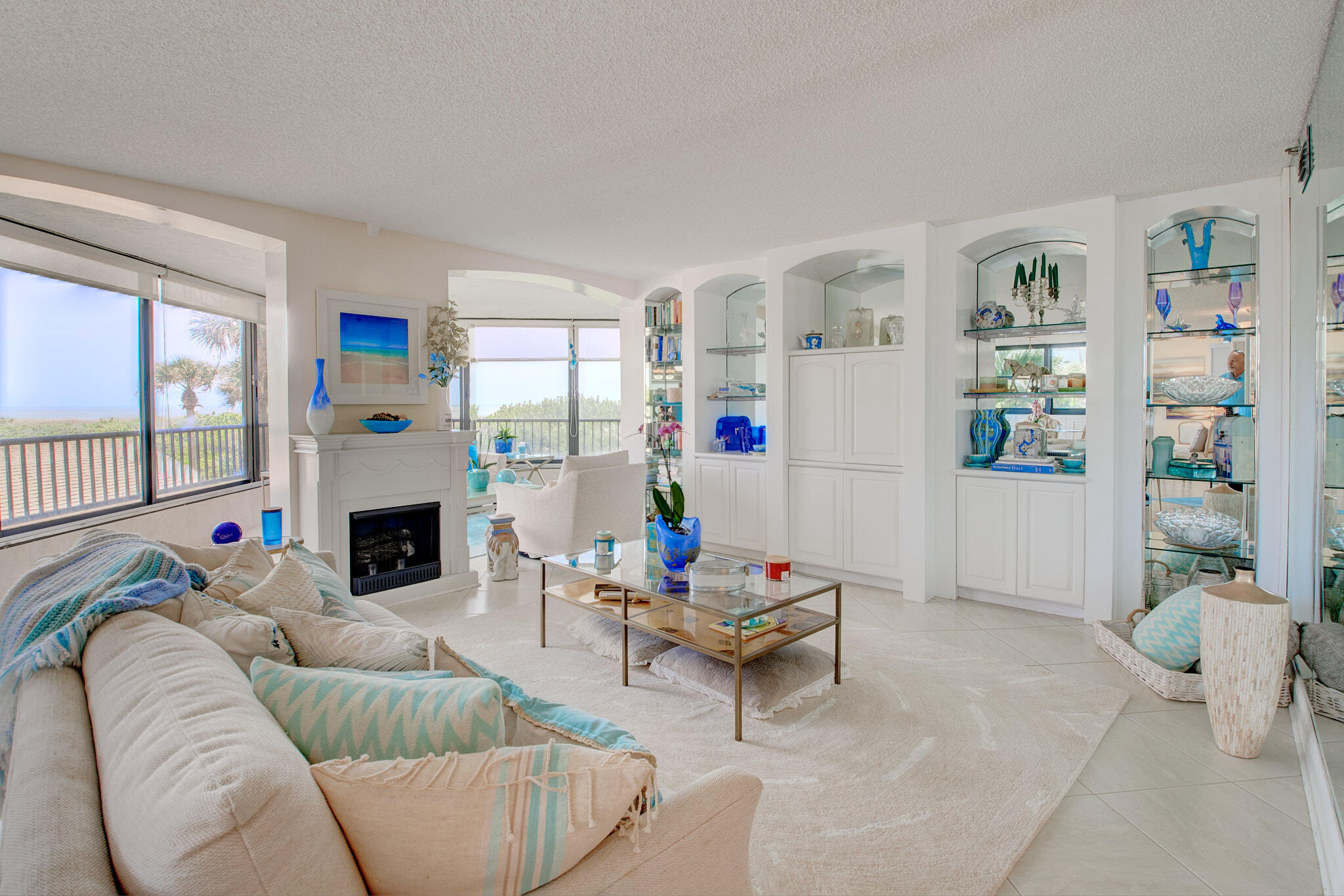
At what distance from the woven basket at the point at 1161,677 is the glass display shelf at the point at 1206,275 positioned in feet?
6.46

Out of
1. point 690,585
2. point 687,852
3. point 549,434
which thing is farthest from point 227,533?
point 549,434

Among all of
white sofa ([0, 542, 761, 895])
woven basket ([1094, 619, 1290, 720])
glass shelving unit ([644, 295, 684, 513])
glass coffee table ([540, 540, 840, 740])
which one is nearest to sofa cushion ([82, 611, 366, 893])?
white sofa ([0, 542, 761, 895])

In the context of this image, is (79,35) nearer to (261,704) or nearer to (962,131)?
(261,704)

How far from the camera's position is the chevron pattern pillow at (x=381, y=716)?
101cm

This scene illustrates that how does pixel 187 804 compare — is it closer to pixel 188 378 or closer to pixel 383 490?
pixel 383 490

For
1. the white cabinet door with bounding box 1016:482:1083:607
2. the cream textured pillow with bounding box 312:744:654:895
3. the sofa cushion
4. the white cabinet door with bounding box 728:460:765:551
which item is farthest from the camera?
the white cabinet door with bounding box 728:460:765:551

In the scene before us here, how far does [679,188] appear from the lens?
3.55 metres

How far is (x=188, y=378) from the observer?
5.72 metres

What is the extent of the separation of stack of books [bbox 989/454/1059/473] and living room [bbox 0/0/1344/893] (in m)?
0.03

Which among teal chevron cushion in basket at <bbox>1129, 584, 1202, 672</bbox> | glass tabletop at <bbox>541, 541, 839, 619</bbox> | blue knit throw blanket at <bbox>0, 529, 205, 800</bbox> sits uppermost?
blue knit throw blanket at <bbox>0, 529, 205, 800</bbox>

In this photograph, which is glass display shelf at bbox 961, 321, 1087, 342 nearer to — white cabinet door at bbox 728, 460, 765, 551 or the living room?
the living room

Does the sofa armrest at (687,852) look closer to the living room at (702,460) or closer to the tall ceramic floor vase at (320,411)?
the living room at (702,460)

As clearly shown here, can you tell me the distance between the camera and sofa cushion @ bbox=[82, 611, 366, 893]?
2.28 feet

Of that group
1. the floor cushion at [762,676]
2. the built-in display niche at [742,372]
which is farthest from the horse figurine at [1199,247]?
the floor cushion at [762,676]
